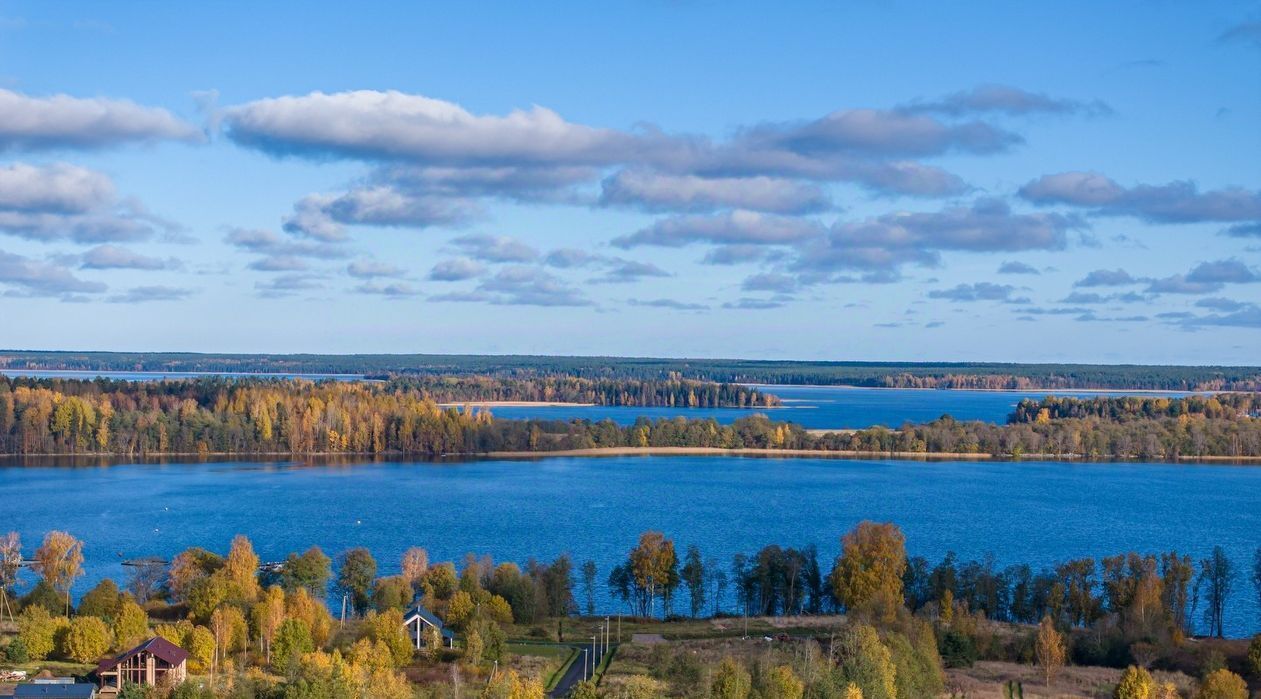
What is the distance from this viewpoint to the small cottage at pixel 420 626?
97.0 ft

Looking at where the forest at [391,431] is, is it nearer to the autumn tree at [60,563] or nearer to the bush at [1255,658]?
the autumn tree at [60,563]

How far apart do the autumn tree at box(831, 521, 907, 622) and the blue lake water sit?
21.8 ft

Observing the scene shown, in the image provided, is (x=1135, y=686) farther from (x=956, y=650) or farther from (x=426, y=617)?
(x=426, y=617)

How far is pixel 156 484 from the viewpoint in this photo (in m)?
67.8

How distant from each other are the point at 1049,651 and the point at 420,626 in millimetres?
13993

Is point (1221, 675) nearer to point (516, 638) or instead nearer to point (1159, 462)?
point (516, 638)

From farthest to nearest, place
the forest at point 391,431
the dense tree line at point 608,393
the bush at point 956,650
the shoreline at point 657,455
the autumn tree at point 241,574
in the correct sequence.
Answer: the dense tree line at point 608,393 → the forest at point 391,431 → the shoreline at point 657,455 → the autumn tree at point 241,574 → the bush at point 956,650

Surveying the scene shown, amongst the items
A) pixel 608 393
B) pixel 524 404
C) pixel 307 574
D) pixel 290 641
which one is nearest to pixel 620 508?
pixel 307 574

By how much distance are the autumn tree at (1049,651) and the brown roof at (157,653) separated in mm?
17954

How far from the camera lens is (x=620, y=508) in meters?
58.9

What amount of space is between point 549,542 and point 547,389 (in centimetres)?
11817

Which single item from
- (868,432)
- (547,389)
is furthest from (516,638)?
(547,389)

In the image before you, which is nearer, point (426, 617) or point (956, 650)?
point (956, 650)

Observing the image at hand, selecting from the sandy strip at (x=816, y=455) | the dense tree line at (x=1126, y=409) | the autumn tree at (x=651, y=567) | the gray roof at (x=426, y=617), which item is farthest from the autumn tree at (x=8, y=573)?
the dense tree line at (x=1126, y=409)
